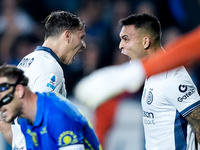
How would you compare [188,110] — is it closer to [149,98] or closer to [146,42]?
[149,98]

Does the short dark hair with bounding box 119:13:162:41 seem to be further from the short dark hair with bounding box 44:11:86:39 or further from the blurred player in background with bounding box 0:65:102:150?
the blurred player in background with bounding box 0:65:102:150

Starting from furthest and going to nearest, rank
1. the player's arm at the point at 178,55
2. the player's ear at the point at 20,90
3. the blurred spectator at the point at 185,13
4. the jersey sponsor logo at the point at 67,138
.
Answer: the blurred spectator at the point at 185,13 → the player's ear at the point at 20,90 → the jersey sponsor logo at the point at 67,138 → the player's arm at the point at 178,55

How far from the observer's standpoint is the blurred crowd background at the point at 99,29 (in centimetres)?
548

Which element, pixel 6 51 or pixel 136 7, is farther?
pixel 136 7

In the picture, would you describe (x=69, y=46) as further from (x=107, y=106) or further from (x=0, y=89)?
(x=107, y=106)

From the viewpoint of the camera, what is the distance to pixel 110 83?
4.11ft

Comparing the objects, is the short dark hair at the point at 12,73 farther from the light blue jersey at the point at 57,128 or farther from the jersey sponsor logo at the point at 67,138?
the jersey sponsor logo at the point at 67,138

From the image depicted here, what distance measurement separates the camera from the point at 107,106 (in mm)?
1256

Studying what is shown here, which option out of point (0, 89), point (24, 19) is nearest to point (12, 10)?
point (24, 19)

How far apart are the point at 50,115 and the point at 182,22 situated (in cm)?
554

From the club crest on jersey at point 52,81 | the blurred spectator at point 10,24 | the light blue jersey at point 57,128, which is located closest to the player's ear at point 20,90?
the light blue jersey at point 57,128

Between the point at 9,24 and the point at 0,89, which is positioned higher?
the point at 9,24

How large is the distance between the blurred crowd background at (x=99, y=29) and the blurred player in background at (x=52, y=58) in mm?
1867

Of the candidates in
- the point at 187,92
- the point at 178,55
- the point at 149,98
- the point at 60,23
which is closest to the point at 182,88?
the point at 187,92
